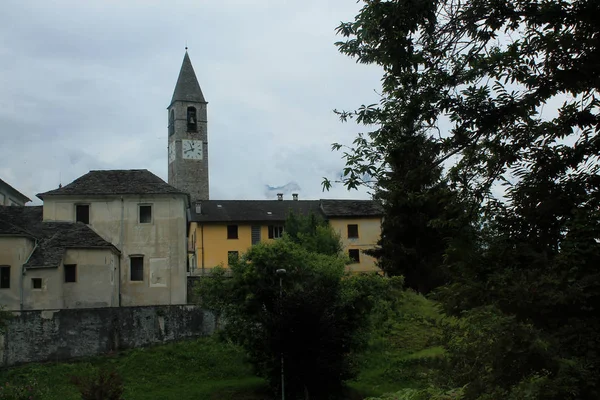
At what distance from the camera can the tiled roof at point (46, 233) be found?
33.7 m

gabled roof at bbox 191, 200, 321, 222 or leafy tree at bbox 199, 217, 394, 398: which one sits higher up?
gabled roof at bbox 191, 200, 321, 222

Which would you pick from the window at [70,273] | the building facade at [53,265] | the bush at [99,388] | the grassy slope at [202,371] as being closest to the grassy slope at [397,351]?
the grassy slope at [202,371]

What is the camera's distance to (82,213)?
4034 cm

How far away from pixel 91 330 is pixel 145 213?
37.0 feet

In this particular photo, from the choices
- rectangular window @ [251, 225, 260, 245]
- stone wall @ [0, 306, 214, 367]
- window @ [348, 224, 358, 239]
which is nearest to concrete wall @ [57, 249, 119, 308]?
stone wall @ [0, 306, 214, 367]

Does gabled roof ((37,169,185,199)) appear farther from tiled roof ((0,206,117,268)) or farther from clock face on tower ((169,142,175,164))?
clock face on tower ((169,142,175,164))

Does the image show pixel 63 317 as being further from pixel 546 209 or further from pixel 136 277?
pixel 546 209

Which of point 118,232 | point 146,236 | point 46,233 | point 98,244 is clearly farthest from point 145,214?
point 46,233

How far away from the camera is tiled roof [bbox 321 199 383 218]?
195 ft

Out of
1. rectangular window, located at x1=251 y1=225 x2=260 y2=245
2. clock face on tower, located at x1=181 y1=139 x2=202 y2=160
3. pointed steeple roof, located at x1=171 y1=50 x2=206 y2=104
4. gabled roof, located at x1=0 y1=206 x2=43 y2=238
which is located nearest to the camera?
gabled roof, located at x1=0 y1=206 x2=43 y2=238

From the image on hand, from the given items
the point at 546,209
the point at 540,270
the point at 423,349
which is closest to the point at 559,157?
the point at 546,209

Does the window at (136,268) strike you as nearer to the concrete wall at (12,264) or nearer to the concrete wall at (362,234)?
the concrete wall at (12,264)

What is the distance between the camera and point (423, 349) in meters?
32.7

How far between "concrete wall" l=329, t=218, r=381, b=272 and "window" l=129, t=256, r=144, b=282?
72.7ft
